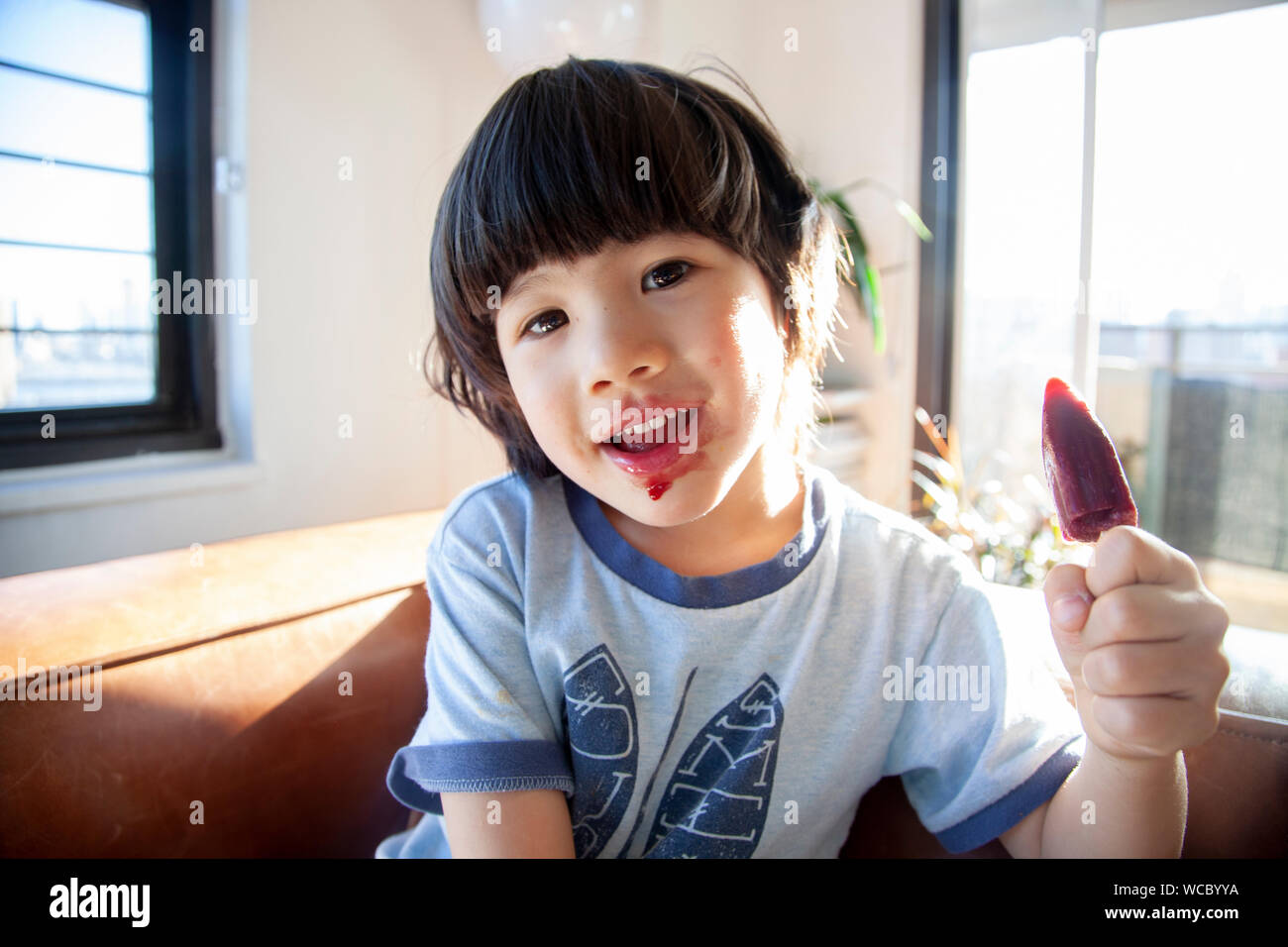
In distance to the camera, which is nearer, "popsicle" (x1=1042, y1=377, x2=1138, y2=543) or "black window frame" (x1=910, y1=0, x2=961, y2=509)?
"popsicle" (x1=1042, y1=377, x2=1138, y2=543)

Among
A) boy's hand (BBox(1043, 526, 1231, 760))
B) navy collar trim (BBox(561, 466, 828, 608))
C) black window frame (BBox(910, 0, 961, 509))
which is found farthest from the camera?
black window frame (BBox(910, 0, 961, 509))

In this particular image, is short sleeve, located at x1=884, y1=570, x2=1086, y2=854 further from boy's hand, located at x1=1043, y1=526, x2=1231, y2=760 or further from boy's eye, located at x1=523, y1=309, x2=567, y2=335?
boy's eye, located at x1=523, y1=309, x2=567, y2=335

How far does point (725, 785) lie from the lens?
27.4 inches

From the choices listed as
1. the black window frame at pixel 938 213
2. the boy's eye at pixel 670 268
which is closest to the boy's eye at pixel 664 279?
the boy's eye at pixel 670 268

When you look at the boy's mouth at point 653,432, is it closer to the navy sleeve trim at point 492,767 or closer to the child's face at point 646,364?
the child's face at point 646,364

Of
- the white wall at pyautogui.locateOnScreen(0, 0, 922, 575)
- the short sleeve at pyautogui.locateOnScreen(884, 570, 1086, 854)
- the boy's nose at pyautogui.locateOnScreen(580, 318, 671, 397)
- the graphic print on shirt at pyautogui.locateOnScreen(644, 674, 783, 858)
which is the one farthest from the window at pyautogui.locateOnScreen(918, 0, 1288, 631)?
the boy's nose at pyautogui.locateOnScreen(580, 318, 671, 397)

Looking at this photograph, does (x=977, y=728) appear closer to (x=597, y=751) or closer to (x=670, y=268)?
(x=597, y=751)

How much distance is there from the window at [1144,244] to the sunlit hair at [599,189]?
1.47 meters

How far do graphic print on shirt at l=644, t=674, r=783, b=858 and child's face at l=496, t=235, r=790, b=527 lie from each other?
0.19 meters

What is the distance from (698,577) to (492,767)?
232mm

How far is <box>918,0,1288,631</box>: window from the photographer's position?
228 centimetres

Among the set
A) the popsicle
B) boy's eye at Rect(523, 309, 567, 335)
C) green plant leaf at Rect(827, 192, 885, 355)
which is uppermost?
green plant leaf at Rect(827, 192, 885, 355)

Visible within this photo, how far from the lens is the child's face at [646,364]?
2.02 ft

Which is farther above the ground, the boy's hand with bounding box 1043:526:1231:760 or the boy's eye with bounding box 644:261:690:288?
the boy's eye with bounding box 644:261:690:288
